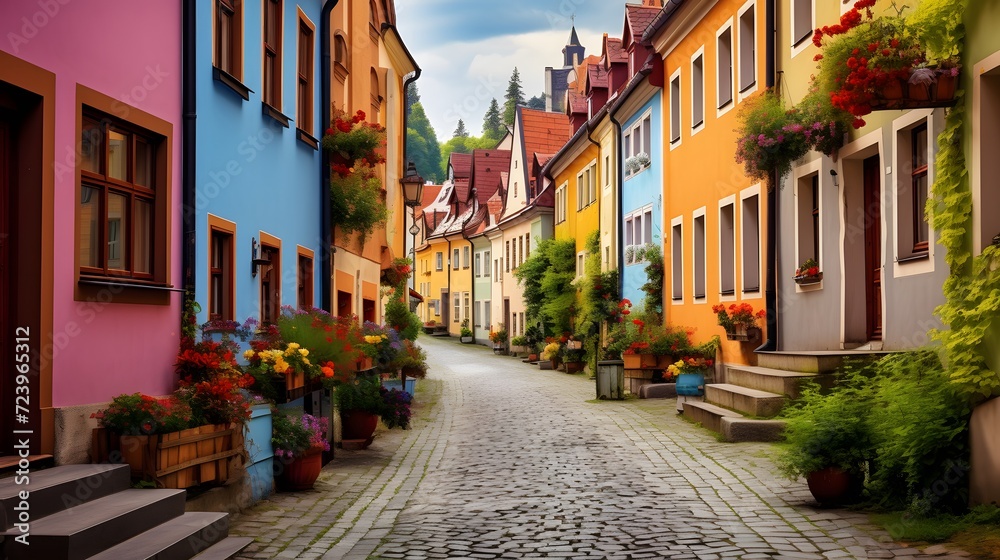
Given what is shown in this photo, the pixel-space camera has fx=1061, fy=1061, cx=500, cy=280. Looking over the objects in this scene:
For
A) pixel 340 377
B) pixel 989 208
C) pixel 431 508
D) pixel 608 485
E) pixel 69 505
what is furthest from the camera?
pixel 340 377

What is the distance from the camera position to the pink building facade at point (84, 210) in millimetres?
7176

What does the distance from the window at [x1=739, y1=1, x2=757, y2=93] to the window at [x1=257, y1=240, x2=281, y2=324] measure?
8338mm

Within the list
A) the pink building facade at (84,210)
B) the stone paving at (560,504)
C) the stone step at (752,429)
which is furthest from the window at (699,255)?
the pink building facade at (84,210)

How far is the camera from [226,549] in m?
7.48

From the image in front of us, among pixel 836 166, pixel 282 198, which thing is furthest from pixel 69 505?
pixel 836 166

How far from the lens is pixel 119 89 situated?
8523mm

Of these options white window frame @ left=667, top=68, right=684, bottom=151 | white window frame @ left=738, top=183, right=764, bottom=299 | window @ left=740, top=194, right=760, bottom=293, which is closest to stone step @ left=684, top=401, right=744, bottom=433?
white window frame @ left=738, top=183, right=764, bottom=299

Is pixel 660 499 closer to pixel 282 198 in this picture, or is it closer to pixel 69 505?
pixel 69 505

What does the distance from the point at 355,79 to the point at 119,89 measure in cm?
1167

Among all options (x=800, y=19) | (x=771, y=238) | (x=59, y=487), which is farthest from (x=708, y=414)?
(x=59, y=487)

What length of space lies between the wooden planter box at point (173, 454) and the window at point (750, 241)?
1134cm

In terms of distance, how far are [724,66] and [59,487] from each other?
50.6 feet

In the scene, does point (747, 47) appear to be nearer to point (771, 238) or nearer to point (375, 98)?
point (771, 238)

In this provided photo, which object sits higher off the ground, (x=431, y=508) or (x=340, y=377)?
(x=340, y=377)
